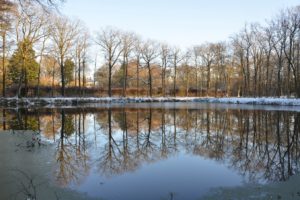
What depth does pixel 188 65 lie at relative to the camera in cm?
6619

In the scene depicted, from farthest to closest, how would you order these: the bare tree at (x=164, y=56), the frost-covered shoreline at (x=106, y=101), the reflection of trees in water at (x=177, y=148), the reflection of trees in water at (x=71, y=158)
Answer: the bare tree at (x=164, y=56), the frost-covered shoreline at (x=106, y=101), the reflection of trees in water at (x=177, y=148), the reflection of trees in water at (x=71, y=158)

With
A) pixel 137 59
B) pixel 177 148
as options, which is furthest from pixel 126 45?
pixel 177 148

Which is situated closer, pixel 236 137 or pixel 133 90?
pixel 236 137

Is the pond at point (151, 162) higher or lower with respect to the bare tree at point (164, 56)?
lower

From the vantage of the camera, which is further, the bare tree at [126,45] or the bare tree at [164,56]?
the bare tree at [164,56]

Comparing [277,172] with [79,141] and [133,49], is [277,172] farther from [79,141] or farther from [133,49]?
[133,49]

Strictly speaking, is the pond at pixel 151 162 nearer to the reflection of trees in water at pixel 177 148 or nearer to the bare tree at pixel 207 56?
the reflection of trees in water at pixel 177 148

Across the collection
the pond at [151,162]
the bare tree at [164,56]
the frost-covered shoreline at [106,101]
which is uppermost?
the bare tree at [164,56]

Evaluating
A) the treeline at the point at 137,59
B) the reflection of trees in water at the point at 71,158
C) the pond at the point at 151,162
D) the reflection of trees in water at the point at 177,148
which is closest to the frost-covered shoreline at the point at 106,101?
the treeline at the point at 137,59

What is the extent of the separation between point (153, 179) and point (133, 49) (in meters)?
51.7

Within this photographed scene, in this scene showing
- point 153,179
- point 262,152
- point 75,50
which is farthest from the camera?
point 75,50

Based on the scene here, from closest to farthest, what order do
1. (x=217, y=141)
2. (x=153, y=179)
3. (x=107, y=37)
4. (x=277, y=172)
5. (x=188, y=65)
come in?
(x=153, y=179) < (x=277, y=172) < (x=217, y=141) < (x=107, y=37) < (x=188, y=65)

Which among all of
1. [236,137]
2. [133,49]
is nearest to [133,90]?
[133,49]

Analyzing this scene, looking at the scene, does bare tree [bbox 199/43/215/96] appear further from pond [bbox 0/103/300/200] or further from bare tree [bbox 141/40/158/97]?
pond [bbox 0/103/300/200]
